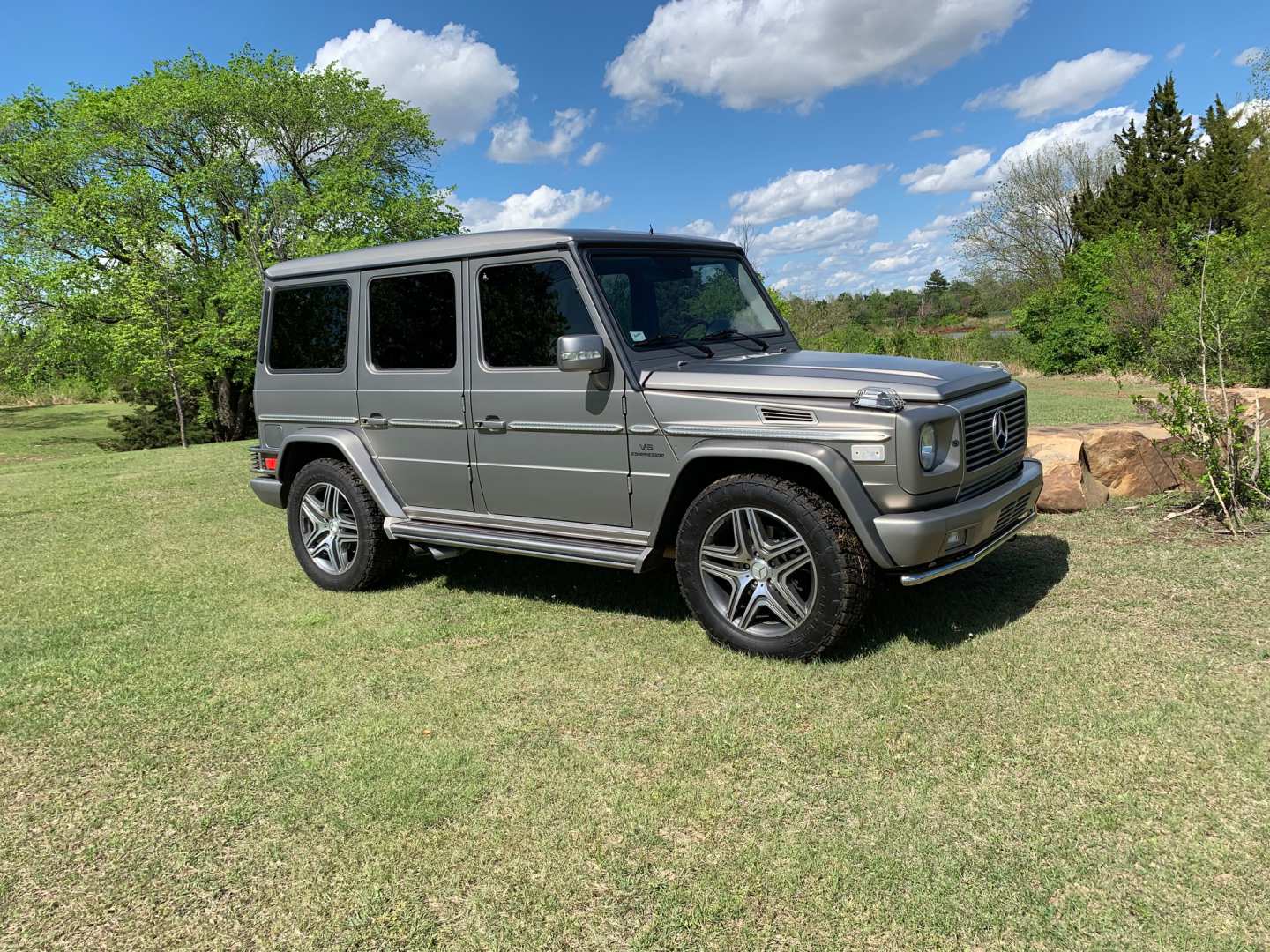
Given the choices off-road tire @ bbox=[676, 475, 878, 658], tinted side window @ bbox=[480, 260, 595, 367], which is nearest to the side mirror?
tinted side window @ bbox=[480, 260, 595, 367]

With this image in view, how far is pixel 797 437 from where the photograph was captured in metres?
3.89

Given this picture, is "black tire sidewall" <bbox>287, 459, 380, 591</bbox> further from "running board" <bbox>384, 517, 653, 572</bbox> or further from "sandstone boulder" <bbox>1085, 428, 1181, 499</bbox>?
"sandstone boulder" <bbox>1085, 428, 1181, 499</bbox>

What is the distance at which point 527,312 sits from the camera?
4.77 m

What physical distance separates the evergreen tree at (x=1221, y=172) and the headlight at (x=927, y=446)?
35799 millimetres

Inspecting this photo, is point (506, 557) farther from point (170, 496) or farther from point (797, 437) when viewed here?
point (170, 496)

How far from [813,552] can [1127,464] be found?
4.55 m

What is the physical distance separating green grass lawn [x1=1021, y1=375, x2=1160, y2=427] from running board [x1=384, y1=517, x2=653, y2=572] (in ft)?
20.6

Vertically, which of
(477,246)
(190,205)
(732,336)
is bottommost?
(732,336)

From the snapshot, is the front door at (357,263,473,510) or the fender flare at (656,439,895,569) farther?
the front door at (357,263,473,510)

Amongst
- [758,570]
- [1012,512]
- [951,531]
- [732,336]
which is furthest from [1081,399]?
[758,570]

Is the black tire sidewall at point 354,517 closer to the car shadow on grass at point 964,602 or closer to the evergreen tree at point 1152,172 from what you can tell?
the car shadow on grass at point 964,602

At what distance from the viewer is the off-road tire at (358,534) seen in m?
5.60

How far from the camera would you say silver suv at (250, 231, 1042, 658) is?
3.88 m

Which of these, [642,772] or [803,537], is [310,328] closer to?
[803,537]
